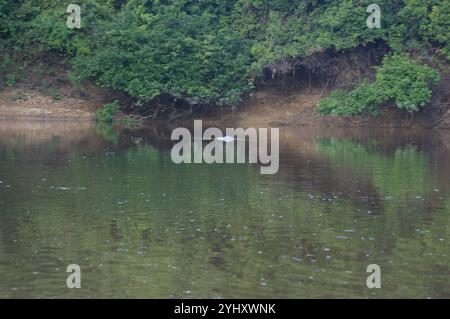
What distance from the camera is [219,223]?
18281 millimetres

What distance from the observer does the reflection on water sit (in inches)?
559

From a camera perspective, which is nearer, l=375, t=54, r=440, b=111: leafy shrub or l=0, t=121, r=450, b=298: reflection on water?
l=0, t=121, r=450, b=298: reflection on water

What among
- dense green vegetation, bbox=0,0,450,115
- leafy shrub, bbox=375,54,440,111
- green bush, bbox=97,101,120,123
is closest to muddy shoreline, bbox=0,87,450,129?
green bush, bbox=97,101,120,123

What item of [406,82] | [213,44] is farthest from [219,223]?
[213,44]

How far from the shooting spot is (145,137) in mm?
32875

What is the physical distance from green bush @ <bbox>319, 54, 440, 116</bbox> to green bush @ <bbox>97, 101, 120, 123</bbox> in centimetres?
851

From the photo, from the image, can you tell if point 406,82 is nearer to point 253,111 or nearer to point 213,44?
point 253,111

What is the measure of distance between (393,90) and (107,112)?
1154cm

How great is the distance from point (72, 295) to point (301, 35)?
2750cm

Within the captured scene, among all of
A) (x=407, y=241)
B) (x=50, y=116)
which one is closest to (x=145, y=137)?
(x=50, y=116)

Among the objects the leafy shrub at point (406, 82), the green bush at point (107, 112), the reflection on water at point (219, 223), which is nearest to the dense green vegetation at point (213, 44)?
the leafy shrub at point (406, 82)

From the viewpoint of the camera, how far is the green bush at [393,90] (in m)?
35.8

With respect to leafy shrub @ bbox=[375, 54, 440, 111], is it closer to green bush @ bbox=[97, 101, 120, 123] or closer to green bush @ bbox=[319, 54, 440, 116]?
green bush @ bbox=[319, 54, 440, 116]
